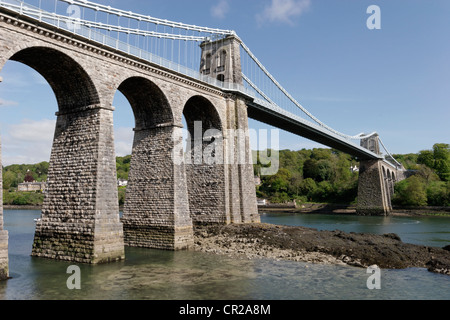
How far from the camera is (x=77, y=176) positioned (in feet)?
52.4

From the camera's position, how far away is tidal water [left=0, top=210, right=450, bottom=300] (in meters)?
11.1

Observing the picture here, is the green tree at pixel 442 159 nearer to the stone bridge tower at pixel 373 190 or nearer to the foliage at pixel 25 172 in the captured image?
the stone bridge tower at pixel 373 190

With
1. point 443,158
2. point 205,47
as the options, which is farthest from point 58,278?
point 443,158

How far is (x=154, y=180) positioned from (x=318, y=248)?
9.68 m

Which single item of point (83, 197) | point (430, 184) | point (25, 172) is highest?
point (25, 172)

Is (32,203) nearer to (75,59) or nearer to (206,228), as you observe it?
(206,228)

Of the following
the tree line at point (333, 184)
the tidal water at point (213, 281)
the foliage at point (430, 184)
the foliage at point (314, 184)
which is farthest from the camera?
the foliage at point (314, 184)

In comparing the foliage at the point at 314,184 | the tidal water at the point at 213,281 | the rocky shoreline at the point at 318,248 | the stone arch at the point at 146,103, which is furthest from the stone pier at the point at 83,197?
the foliage at the point at 314,184

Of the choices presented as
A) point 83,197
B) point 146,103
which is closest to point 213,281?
point 83,197

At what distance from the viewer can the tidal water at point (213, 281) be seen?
36.3 feet

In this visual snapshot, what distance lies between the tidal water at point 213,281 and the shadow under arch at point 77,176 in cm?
83

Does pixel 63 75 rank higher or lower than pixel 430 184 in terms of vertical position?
Answer: higher

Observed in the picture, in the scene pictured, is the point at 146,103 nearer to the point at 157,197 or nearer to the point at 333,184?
the point at 157,197
